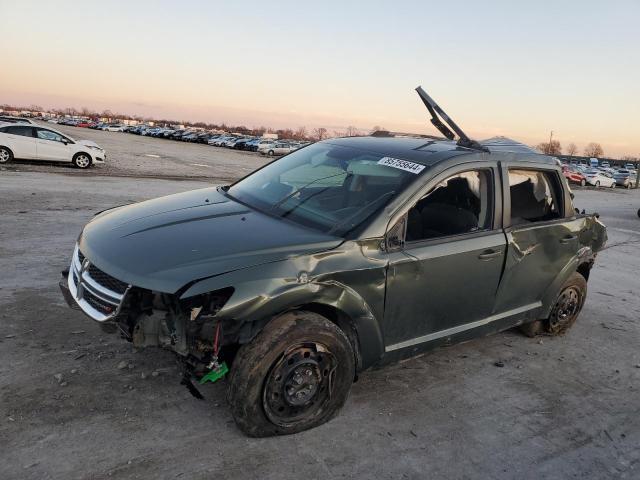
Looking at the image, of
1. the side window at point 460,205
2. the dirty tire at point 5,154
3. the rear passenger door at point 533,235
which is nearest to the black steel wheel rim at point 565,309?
the rear passenger door at point 533,235

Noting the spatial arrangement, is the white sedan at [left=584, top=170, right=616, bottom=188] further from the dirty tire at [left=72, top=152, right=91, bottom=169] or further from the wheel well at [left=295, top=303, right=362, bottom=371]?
the wheel well at [left=295, top=303, right=362, bottom=371]

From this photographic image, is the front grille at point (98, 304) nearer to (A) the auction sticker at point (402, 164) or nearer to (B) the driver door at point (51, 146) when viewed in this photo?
(A) the auction sticker at point (402, 164)

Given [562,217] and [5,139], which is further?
[5,139]

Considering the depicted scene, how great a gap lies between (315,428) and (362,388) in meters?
0.67

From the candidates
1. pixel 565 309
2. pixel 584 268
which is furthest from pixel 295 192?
pixel 584 268

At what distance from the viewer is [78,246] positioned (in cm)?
359

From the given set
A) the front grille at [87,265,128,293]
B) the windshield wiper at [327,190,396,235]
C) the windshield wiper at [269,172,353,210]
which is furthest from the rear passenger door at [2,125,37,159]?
the windshield wiper at [327,190,396,235]

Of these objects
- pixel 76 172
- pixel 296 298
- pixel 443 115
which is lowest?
pixel 76 172

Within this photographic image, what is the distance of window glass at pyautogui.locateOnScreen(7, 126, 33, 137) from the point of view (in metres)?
17.9

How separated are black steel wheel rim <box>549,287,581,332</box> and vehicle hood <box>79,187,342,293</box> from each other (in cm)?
299

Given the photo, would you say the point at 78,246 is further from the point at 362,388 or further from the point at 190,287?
the point at 362,388

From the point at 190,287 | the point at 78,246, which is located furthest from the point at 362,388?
the point at 78,246

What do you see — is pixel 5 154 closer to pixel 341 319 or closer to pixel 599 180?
pixel 341 319

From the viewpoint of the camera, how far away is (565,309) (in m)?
5.27
